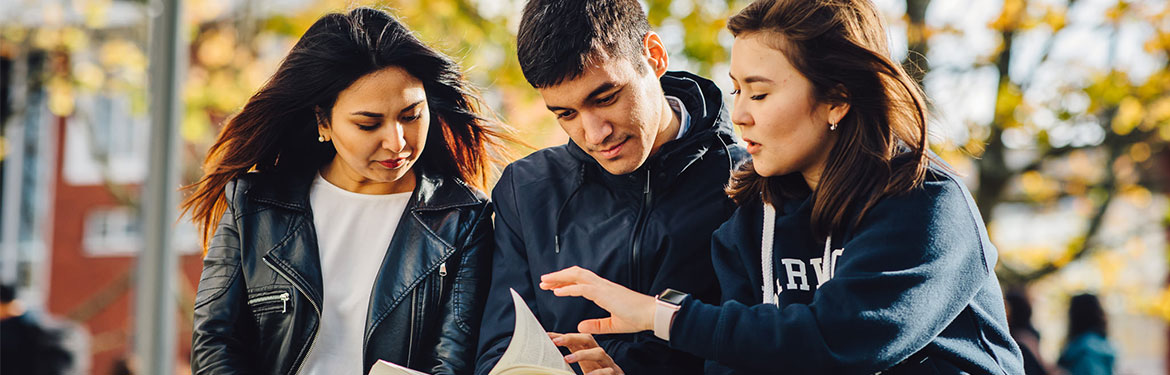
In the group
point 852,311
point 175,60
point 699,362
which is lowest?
point 699,362

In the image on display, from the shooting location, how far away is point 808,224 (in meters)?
2.07

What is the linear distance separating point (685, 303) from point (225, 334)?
1161mm

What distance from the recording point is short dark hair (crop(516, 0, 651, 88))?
7.78ft

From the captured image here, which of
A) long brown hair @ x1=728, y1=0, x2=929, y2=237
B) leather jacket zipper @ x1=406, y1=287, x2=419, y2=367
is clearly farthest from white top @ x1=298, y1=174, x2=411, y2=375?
long brown hair @ x1=728, y1=0, x2=929, y2=237

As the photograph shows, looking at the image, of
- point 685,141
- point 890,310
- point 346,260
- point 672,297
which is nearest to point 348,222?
point 346,260

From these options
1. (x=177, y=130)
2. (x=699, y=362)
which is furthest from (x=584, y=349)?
(x=177, y=130)

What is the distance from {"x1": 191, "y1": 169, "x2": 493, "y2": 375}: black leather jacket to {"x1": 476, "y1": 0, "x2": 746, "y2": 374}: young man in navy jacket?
8 centimetres

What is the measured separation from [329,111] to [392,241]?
350mm

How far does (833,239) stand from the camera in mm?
2006

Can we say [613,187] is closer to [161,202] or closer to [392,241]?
[392,241]

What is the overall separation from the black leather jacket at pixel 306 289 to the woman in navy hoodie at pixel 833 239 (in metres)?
0.50

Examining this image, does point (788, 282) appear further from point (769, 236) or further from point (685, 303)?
point (685, 303)

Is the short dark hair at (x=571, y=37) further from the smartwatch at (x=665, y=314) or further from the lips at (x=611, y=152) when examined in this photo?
the smartwatch at (x=665, y=314)

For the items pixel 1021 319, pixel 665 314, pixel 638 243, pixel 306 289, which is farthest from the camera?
pixel 1021 319
